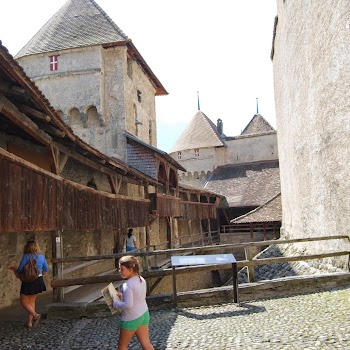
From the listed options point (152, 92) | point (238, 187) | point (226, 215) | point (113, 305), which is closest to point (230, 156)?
point (238, 187)

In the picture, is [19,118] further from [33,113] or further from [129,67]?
[129,67]

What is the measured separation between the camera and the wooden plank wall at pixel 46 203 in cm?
523

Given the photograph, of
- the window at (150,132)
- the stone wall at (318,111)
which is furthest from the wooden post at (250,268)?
the window at (150,132)

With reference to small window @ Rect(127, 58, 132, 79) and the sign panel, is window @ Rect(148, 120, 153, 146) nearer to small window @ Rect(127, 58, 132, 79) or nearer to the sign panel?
small window @ Rect(127, 58, 132, 79)

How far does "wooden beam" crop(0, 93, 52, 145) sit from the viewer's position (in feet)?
18.2

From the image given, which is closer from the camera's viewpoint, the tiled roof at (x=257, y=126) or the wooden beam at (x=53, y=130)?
the wooden beam at (x=53, y=130)

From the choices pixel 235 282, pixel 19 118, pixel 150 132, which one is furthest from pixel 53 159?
pixel 150 132

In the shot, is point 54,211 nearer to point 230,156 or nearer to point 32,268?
point 32,268

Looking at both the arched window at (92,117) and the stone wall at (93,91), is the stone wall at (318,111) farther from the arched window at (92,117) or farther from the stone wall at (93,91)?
the arched window at (92,117)

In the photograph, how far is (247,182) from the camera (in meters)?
31.3

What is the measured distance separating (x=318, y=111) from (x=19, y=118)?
22.4ft

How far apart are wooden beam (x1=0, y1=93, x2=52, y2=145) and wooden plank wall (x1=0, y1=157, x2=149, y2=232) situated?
788 mm

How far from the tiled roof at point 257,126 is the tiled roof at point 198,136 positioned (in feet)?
11.8

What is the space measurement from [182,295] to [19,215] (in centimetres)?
313
